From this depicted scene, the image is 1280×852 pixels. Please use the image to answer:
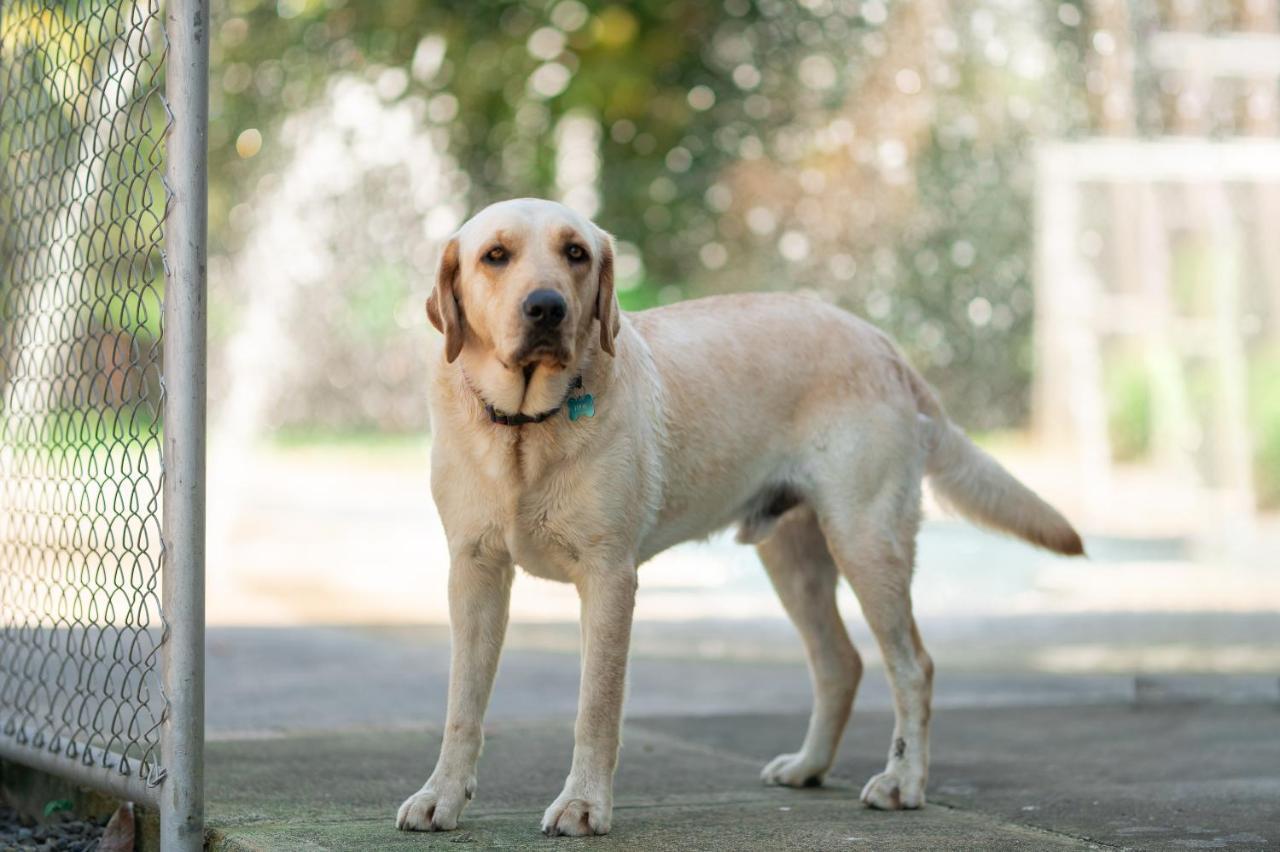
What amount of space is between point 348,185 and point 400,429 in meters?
4.90

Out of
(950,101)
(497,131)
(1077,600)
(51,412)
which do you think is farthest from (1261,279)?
(51,412)

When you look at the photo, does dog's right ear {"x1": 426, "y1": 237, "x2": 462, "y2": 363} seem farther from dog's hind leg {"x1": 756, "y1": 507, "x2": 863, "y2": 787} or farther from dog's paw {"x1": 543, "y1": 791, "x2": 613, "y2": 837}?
dog's hind leg {"x1": 756, "y1": 507, "x2": 863, "y2": 787}

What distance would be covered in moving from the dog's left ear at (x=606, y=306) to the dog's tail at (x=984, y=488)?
1.13 metres

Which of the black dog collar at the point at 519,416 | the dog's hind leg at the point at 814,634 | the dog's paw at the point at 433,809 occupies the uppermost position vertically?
the black dog collar at the point at 519,416

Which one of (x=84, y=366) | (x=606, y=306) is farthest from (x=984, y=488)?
(x=84, y=366)

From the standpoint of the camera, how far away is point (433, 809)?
362 centimetres

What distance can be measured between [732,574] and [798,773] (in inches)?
264

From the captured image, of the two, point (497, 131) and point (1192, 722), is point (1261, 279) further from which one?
point (1192, 722)

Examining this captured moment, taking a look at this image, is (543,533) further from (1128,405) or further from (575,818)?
(1128,405)

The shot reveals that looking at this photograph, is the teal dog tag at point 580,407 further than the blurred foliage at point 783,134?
No

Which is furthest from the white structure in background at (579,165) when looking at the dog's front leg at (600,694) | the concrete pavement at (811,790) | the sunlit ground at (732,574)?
the dog's front leg at (600,694)

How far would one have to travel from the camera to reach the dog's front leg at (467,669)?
3.66 metres

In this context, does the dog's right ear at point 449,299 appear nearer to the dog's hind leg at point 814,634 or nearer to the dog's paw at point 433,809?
the dog's paw at point 433,809

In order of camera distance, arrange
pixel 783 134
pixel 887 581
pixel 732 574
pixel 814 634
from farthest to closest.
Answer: pixel 783 134, pixel 732 574, pixel 814 634, pixel 887 581
